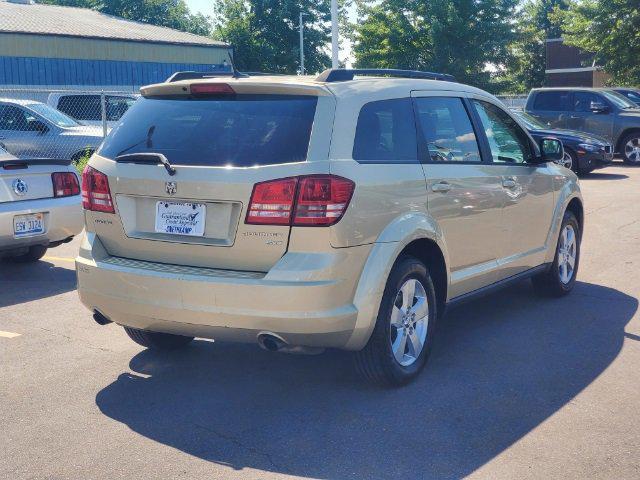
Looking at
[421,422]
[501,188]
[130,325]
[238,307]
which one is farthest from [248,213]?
[501,188]

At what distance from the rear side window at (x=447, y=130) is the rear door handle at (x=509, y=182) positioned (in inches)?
12.4

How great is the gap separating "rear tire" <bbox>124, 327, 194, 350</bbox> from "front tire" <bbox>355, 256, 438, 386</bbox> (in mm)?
1445

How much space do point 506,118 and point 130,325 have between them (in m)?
3.33

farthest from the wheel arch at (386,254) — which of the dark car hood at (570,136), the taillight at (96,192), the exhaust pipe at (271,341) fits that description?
the dark car hood at (570,136)

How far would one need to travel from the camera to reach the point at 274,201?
14.1ft

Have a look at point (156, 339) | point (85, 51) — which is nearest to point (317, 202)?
point (156, 339)

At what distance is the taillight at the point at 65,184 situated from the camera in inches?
321

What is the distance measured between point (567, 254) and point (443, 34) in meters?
42.6

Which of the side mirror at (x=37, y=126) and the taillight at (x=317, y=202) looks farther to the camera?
the side mirror at (x=37, y=126)

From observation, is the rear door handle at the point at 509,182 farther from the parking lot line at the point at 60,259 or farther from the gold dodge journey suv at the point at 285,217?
the parking lot line at the point at 60,259

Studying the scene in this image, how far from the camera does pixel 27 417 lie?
452 centimetres

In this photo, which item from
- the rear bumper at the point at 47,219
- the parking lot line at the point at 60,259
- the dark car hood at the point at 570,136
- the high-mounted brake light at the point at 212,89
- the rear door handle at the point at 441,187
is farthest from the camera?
the dark car hood at the point at 570,136

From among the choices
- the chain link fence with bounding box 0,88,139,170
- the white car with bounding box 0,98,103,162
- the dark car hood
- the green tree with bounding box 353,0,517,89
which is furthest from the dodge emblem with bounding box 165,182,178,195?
the green tree with bounding box 353,0,517,89

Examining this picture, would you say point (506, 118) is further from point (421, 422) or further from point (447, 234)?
point (421, 422)
